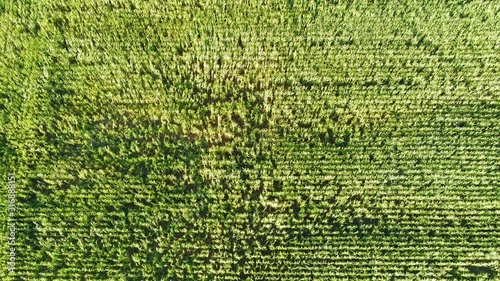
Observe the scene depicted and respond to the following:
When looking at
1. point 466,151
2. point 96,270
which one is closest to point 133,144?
point 96,270

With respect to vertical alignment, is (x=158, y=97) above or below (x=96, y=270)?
above

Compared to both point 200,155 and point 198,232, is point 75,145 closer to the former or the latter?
point 200,155

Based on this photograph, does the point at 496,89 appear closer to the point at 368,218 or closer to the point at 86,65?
the point at 368,218

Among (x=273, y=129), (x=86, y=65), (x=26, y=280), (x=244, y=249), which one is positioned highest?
(x=86, y=65)

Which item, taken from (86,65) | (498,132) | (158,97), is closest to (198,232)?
(158,97)

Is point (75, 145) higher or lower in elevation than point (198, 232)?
higher

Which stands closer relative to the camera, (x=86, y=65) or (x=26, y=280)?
(x=26, y=280)
